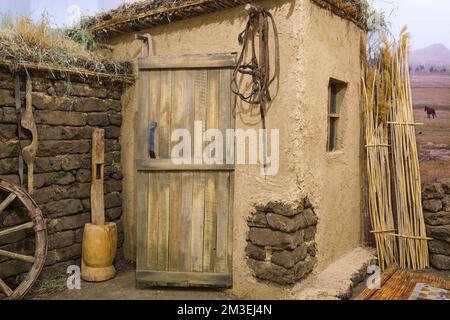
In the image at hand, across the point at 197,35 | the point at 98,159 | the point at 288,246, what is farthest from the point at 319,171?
the point at 98,159

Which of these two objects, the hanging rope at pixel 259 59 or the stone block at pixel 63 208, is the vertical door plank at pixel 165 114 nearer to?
the hanging rope at pixel 259 59

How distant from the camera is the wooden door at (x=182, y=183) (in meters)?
3.77

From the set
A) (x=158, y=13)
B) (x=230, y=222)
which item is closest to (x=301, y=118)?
(x=230, y=222)

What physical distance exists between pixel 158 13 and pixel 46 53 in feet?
3.71

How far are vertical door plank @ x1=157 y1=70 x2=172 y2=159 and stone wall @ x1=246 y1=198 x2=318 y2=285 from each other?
102 cm

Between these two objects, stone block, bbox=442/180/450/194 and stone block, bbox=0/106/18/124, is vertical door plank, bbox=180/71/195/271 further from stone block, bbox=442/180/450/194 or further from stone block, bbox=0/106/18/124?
stone block, bbox=442/180/450/194

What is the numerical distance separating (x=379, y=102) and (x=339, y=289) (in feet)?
6.78

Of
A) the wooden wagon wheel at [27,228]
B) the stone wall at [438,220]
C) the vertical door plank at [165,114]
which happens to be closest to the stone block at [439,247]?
the stone wall at [438,220]

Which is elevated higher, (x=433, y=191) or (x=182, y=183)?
(x=182, y=183)

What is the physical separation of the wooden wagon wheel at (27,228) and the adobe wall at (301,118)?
144 centimetres

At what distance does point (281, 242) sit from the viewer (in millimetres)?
3479

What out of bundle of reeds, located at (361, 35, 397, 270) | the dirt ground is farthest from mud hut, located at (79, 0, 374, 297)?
bundle of reeds, located at (361, 35, 397, 270)

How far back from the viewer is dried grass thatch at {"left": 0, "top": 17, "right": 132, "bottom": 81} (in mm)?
3715

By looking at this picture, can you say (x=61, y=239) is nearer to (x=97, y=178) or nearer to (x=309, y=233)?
(x=97, y=178)
